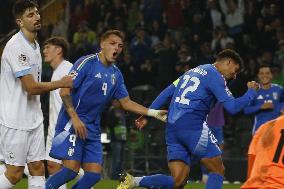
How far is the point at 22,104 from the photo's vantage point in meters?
8.84

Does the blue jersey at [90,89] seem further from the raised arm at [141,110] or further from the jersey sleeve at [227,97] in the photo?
the jersey sleeve at [227,97]

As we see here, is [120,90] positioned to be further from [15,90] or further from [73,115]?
[15,90]

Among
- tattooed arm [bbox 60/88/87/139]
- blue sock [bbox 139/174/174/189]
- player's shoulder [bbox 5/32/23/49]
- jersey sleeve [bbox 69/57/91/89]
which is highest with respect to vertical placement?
player's shoulder [bbox 5/32/23/49]

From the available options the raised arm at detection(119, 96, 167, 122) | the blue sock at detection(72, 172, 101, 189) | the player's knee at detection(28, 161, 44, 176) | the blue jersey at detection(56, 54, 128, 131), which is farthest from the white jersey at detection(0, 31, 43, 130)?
the raised arm at detection(119, 96, 167, 122)

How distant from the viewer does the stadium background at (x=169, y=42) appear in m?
18.2

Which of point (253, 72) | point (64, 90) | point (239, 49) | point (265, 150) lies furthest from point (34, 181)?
point (239, 49)

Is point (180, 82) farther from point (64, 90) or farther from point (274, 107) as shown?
point (274, 107)

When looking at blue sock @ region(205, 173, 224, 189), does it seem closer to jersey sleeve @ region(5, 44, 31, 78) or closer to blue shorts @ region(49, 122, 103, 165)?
blue shorts @ region(49, 122, 103, 165)

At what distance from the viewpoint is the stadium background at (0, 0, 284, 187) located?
18172 millimetres

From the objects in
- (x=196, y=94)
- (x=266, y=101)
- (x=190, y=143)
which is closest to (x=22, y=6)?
(x=196, y=94)

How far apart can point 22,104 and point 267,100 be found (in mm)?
7594

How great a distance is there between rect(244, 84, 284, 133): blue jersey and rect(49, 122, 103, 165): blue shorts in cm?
623

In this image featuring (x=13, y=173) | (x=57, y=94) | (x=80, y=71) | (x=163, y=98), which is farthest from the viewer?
(x=57, y=94)

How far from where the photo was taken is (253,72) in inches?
719
